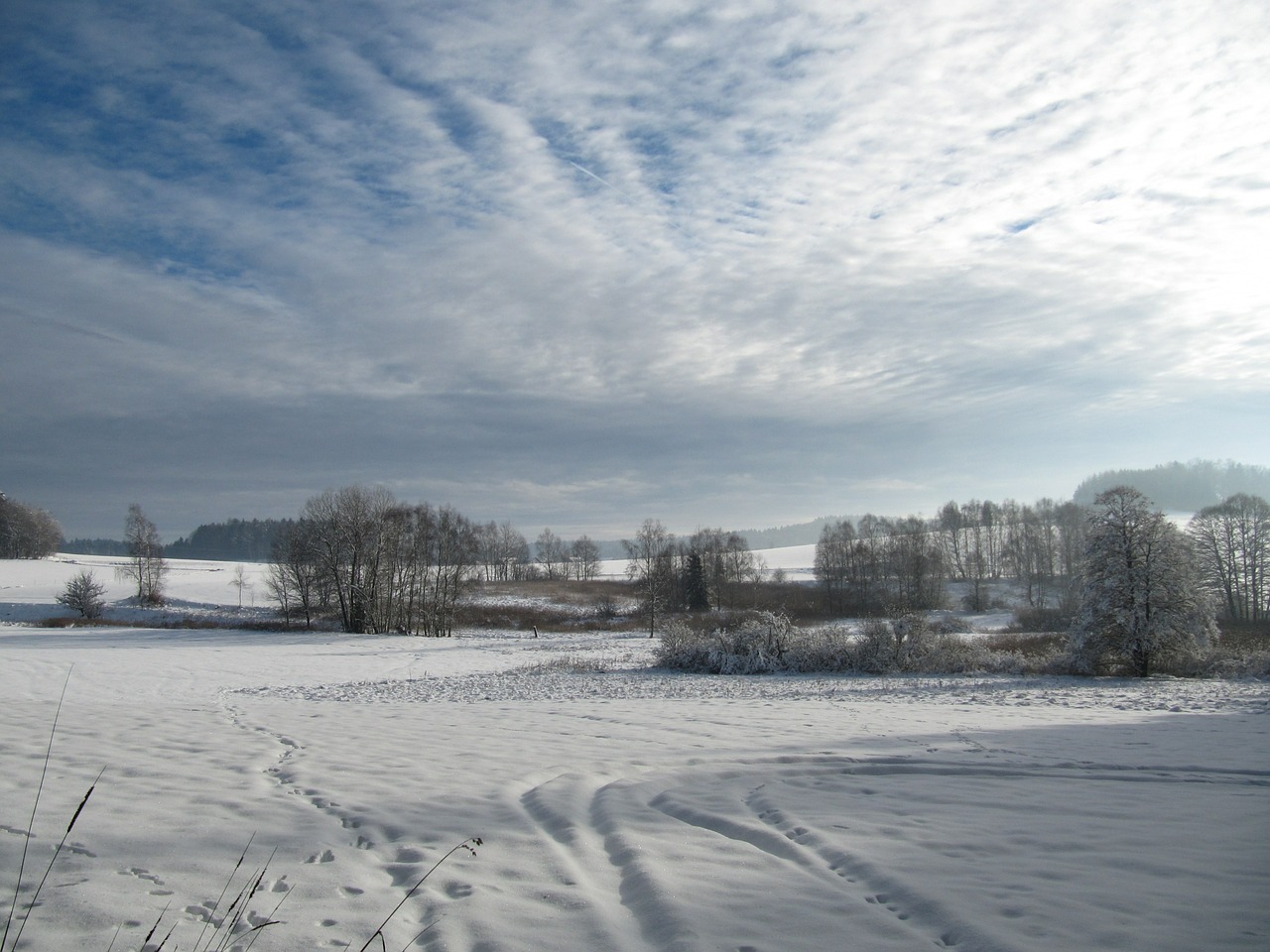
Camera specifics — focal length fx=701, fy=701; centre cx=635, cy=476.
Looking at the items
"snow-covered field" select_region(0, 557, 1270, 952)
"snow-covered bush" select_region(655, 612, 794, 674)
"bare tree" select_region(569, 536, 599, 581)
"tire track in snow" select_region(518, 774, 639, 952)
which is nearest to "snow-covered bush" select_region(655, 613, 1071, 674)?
"snow-covered bush" select_region(655, 612, 794, 674)

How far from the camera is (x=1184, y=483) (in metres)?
180

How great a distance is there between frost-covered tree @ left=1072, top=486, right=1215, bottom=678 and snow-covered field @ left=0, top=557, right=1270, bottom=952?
13.8 metres

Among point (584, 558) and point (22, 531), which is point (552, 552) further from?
point (22, 531)

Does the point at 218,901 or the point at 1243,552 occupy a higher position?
the point at 218,901

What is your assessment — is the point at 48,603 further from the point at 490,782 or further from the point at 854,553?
the point at 854,553

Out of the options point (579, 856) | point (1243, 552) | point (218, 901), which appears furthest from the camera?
point (1243, 552)

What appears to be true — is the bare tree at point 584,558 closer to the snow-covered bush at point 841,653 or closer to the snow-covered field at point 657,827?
the snow-covered bush at point 841,653

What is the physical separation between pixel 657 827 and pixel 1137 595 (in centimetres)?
2767

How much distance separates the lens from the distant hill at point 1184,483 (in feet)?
540

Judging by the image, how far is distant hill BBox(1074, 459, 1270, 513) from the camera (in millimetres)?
164550

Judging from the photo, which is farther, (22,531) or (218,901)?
(22,531)

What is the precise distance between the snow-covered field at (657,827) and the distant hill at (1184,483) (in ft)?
588

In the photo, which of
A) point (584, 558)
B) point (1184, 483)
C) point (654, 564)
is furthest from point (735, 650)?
point (1184, 483)

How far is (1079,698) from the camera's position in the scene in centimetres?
2008
